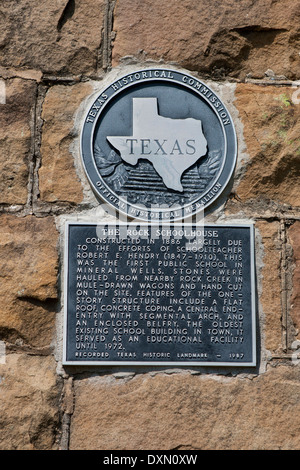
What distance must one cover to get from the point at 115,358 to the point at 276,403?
0.91m

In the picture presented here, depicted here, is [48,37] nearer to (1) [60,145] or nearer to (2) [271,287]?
(1) [60,145]

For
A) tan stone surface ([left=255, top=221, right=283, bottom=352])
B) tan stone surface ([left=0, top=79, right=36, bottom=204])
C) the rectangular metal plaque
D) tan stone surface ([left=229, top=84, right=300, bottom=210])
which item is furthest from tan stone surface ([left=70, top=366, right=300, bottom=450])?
tan stone surface ([left=0, top=79, right=36, bottom=204])

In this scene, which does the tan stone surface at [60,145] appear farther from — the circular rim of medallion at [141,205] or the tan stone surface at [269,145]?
the tan stone surface at [269,145]

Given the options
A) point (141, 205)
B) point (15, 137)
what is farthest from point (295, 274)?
point (15, 137)

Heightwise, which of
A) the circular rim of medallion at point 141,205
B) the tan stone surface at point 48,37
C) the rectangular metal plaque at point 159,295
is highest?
the tan stone surface at point 48,37

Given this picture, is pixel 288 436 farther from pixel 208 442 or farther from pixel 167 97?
pixel 167 97

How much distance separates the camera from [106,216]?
11.9 ft

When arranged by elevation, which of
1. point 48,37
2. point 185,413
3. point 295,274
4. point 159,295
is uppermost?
point 48,37

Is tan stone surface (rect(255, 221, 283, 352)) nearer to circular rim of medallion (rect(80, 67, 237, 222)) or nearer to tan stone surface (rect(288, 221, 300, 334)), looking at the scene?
tan stone surface (rect(288, 221, 300, 334))

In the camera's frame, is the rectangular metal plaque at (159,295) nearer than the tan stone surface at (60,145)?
Yes

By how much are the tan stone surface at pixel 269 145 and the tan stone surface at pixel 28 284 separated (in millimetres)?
1105

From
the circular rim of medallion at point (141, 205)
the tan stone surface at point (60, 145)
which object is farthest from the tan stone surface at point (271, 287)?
the tan stone surface at point (60, 145)

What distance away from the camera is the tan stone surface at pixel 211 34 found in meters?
3.79

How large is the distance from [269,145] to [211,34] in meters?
0.74
